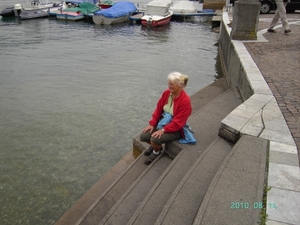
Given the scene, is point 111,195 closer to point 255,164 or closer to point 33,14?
point 255,164

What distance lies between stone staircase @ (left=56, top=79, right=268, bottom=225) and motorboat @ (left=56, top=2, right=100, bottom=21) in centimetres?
2827

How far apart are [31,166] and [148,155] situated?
276 cm

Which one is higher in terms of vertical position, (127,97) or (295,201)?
(295,201)

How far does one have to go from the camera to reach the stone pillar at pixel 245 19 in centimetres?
982

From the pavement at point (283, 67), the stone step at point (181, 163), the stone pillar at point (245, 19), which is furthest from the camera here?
the stone pillar at point (245, 19)

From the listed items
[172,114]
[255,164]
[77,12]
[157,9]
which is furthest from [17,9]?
[255,164]

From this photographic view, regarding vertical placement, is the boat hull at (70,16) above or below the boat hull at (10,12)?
below

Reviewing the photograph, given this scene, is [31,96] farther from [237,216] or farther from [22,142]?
[237,216]

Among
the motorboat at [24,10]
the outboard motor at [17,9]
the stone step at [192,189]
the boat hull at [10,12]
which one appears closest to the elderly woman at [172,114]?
the stone step at [192,189]

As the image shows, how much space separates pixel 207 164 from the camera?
13.3ft

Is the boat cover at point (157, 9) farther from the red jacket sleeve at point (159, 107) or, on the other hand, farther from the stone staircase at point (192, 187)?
the red jacket sleeve at point (159, 107)

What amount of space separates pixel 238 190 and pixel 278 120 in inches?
81.3

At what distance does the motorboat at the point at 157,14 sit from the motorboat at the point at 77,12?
21.9ft

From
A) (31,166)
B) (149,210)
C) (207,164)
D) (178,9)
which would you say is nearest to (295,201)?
(207,164)
